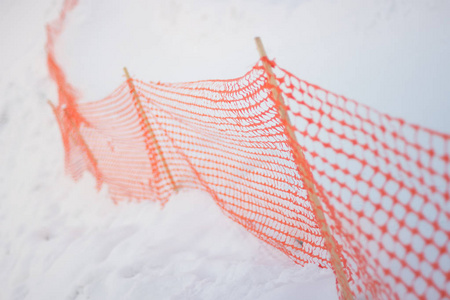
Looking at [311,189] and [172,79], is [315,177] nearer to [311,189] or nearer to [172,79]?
[311,189]

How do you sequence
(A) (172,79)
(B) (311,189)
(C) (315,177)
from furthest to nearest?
(A) (172,79), (C) (315,177), (B) (311,189)

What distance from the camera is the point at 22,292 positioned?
3158 millimetres

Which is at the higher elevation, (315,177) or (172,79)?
(172,79)

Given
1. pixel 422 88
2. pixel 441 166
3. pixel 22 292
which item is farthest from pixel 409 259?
pixel 22 292

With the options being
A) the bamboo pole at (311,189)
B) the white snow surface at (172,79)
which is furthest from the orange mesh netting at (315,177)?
the white snow surface at (172,79)

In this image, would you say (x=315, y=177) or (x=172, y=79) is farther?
(x=172, y=79)

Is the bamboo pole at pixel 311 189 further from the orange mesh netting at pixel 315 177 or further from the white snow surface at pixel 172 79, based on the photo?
the white snow surface at pixel 172 79

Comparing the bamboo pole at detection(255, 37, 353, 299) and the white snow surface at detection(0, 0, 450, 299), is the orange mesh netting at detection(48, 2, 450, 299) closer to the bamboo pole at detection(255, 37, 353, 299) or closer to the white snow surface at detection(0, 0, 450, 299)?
the bamboo pole at detection(255, 37, 353, 299)

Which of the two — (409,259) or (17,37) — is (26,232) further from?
(17,37)

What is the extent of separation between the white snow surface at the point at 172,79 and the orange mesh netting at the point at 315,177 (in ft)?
0.76

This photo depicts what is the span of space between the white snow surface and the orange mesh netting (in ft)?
0.76

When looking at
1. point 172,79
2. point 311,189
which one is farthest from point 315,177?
point 172,79

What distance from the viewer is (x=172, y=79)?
6602mm

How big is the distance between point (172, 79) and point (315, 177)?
14.7 feet
